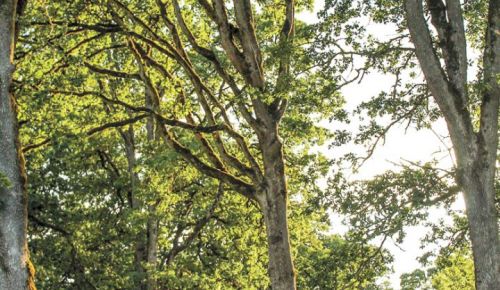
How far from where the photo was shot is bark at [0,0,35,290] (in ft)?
31.2

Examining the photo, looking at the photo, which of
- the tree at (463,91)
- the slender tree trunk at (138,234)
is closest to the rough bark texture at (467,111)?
the tree at (463,91)

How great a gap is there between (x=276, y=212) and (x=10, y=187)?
7.18m

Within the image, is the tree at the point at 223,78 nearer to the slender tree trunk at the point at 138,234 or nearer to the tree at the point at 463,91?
the tree at the point at 463,91

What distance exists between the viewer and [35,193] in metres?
22.7

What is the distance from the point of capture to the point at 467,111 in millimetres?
12914

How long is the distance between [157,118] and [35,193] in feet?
28.2

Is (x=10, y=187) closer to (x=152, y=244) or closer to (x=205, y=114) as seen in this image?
(x=205, y=114)

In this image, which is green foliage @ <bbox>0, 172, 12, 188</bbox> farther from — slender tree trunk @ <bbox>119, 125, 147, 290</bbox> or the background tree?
slender tree trunk @ <bbox>119, 125, 147, 290</bbox>

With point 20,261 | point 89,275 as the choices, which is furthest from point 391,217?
point 89,275

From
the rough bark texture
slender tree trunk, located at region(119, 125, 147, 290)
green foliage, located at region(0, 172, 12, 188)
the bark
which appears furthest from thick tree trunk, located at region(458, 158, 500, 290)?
slender tree trunk, located at region(119, 125, 147, 290)

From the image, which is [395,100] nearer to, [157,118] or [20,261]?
[157,118]

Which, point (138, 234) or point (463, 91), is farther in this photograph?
point (138, 234)

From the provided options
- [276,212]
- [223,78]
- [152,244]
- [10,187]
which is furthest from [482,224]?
[152,244]

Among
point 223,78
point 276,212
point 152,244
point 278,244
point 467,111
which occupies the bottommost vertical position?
point 278,244
